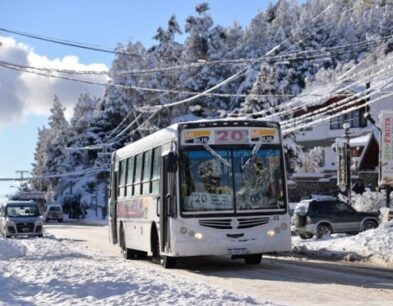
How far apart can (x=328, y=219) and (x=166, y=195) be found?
13.6m

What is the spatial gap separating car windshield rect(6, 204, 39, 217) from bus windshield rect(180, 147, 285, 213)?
74.2 ft

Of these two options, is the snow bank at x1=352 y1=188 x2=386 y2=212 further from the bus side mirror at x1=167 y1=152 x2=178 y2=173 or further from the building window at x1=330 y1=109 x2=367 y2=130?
the bus side mirror at x1=167 y1=152 x2=178 y2=173

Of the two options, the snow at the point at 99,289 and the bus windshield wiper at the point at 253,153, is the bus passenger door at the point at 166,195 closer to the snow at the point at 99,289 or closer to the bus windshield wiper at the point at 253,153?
the bus windshield wiper at the point at 253,153

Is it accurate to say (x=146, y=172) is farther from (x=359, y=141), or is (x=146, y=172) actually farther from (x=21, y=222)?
(x=359, y=141)

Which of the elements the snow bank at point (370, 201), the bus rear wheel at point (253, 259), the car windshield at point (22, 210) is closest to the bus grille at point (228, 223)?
the bus rear wheel at point (253, 259)

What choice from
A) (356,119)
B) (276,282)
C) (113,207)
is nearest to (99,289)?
(276,282)

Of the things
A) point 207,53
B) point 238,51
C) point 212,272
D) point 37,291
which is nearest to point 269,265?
point 212,272

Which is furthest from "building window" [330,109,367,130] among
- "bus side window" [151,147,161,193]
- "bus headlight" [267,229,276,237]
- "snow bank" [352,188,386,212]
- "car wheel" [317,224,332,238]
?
"bus headlight" [267,229,276,237]

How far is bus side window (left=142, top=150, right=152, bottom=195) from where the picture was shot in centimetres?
1911

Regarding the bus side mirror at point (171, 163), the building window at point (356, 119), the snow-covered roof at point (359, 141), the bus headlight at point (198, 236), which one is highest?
the building window at point (356, 119)

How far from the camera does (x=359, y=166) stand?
51.1 meters

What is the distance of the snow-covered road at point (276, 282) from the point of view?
36.7 ft

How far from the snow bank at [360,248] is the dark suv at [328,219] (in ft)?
16.8

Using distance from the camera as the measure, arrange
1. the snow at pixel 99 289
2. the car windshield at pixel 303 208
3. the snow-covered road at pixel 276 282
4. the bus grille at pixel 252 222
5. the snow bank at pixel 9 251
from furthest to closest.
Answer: the car windshield at pixel 303 208, the snow bank at pixel 9 251, the bus grille at pixel 252 222, the snow-covered road at pixel 276 282, the snow at pixel 99 289
